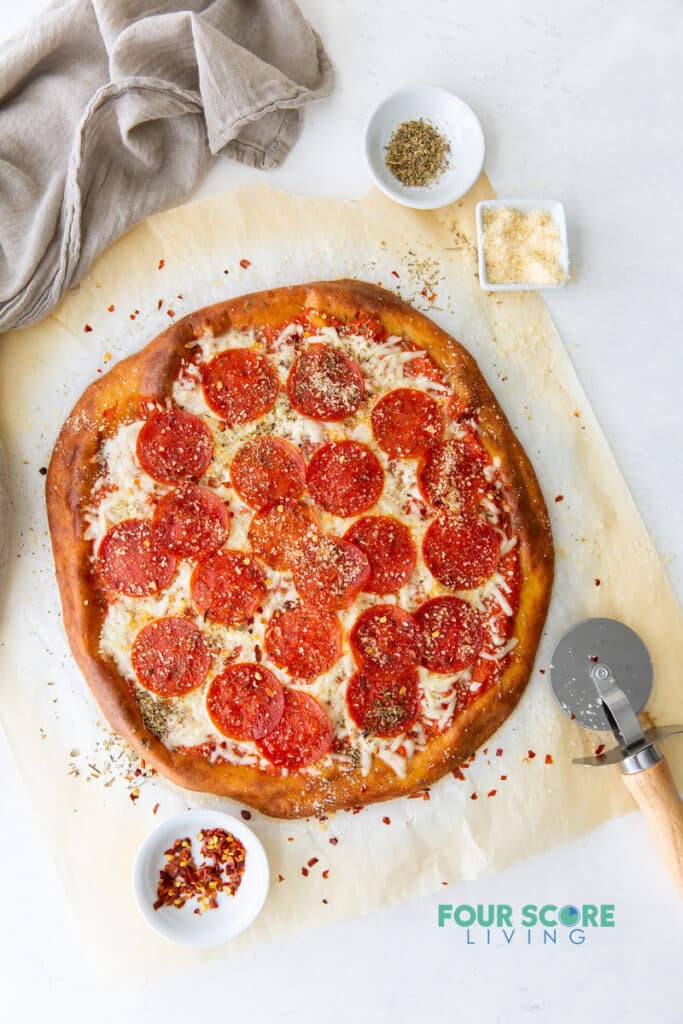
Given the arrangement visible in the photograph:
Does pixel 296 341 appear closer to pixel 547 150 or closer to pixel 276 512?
pixel 276 512

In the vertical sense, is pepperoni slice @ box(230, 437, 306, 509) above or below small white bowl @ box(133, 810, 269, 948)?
above

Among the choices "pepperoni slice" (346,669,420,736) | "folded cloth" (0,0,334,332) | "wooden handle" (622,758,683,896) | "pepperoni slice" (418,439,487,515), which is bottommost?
"wooden handle" (622,758,683,896)

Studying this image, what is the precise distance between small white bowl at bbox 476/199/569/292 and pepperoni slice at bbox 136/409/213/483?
1.48 metres

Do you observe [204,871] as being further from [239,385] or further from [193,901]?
[239,385]

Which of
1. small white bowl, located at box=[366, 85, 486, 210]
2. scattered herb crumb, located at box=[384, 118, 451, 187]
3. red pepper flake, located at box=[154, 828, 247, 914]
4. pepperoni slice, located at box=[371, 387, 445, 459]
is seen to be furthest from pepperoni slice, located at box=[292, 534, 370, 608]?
scattered herb crumb, located at box=[384, 118, 451, 187]

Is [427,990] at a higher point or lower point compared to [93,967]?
lower

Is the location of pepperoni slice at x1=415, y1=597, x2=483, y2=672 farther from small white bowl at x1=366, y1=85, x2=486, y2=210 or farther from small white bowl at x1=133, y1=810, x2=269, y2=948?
small white bowl at x1=366, y1=85, x2=486, y2=210

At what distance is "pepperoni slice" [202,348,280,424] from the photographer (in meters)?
3.77

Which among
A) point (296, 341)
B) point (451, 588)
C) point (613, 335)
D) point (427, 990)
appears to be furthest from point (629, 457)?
point (427, 990)

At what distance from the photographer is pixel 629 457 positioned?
13.5ft

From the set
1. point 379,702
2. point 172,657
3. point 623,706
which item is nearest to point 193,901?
point 172,657

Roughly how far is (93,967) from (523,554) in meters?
2.74

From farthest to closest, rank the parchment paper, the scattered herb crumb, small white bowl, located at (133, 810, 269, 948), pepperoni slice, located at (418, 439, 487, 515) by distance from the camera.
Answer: the scattered herb crumb, the parchment paper, pepperoni slice, located at (418, 439, 487, 515), small white bowl, located at (133, 810, 269, 948)

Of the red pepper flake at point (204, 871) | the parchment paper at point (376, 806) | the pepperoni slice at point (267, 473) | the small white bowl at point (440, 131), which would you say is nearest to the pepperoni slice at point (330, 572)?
the pepperoni slice at point (267, 473)
